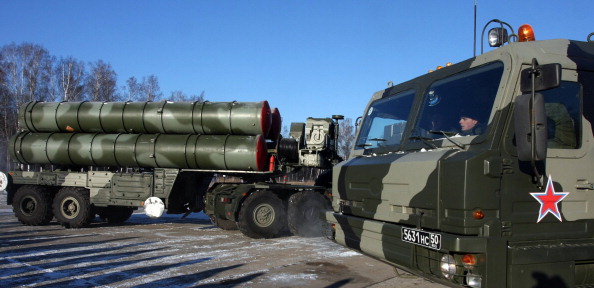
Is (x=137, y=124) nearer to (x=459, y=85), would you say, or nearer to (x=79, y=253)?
(x=79, y=253)

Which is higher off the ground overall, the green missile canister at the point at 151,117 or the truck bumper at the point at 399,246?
the green missile canister at the point at 151,117

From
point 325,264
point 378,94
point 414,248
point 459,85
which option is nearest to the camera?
point 414,248

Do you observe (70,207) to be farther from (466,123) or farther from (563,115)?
(563,115)

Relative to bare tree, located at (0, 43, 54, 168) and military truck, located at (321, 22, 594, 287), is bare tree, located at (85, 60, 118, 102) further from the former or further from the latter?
military truck, located at (321, 22, 594, 287)

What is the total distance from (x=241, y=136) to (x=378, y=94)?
4.97 m

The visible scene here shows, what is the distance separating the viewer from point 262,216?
394 inches

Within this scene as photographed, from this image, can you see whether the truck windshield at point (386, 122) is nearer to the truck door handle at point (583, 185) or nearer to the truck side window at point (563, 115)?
the truck side window at point (563, 115)

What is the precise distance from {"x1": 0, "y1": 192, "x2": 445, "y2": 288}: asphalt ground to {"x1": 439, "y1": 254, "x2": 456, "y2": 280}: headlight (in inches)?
85.3

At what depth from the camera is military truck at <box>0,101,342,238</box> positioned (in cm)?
1010

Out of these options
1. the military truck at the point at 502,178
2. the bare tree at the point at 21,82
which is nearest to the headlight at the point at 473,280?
the military truck at the point at 502,178

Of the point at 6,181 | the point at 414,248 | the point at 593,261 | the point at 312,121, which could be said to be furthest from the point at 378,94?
the point at 6,181

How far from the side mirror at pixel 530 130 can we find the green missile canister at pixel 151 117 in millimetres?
7160

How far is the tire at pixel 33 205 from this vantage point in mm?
11336

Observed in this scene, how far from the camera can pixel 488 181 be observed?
3518mm
